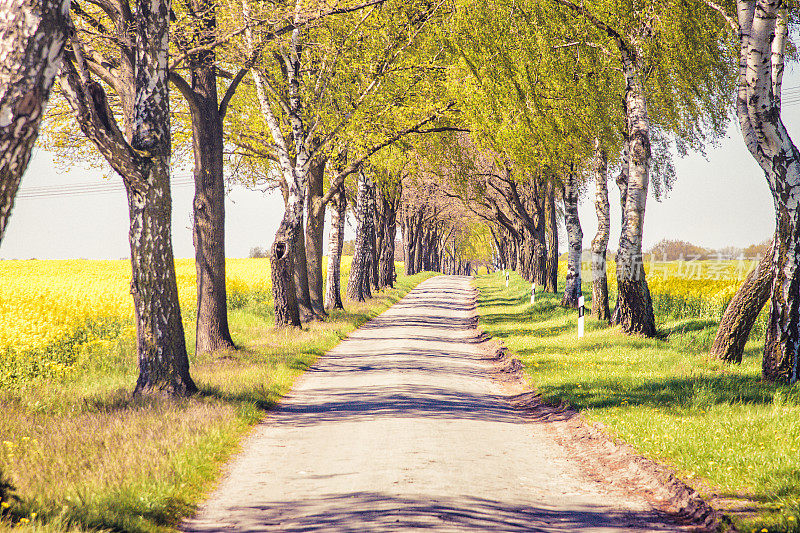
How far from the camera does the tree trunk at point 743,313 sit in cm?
1288

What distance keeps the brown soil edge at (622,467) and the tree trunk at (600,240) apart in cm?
1050

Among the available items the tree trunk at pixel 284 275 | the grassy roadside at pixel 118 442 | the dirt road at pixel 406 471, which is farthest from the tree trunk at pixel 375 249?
the dirt road at pixel 406 471

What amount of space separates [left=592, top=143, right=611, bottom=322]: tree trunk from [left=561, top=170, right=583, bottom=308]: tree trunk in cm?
377

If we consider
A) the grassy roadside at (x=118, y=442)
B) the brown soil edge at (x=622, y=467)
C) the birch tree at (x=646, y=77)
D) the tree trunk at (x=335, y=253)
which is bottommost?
the brown soil edge at (x=622, y=467)

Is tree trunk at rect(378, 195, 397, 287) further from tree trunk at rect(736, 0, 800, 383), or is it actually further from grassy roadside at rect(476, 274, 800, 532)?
tree trunk at rect(736, 0, 800, 383)

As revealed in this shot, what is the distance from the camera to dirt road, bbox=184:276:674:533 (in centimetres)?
554

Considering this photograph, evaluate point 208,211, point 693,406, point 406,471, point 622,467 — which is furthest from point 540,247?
point 406,471

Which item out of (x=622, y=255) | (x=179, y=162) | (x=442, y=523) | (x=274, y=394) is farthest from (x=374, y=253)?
(x=442, y=523)

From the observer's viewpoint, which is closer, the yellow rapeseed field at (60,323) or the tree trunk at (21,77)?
the tree trunk at (21,77)

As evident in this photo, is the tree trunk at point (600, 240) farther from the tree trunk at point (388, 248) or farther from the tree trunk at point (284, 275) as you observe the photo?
the tree trunk at point (388, 248)

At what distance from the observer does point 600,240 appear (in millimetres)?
21734

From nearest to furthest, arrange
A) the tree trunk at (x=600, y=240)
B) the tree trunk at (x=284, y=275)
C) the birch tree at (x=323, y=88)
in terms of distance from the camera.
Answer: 1. the birch tree at (x=323, y=88)
2. the tree trunk at (x=284, y=275)
3. the tree trunk at (x=600, y=240)

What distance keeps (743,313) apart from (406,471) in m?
8.92

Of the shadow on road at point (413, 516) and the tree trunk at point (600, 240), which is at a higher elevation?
the tree trunk at point (600, 240)
